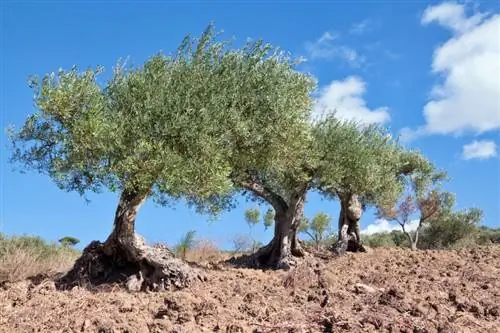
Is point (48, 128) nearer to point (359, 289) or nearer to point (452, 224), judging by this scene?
point (359, 289)

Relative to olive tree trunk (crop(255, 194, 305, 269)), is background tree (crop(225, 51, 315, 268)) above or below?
above

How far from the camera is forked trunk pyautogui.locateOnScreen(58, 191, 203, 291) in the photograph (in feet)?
49.7

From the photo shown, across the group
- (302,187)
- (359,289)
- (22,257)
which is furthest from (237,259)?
(359,289)

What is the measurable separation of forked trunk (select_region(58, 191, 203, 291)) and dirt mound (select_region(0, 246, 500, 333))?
66cm

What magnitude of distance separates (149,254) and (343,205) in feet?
39.7

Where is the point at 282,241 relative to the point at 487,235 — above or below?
below

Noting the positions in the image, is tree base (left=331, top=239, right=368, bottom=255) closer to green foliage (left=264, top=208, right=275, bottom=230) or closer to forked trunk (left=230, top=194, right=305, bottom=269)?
forked trunk (left=230, top=194, right=305, bottom=269)

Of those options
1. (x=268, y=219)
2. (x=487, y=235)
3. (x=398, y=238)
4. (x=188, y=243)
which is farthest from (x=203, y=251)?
(x=487, y=235)

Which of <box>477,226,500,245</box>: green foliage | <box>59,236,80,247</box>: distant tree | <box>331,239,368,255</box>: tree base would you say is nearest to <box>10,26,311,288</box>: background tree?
<box>331,239,368,255</box>: tree base

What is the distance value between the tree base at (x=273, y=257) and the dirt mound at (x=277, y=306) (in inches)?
174

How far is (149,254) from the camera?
51.0 feet

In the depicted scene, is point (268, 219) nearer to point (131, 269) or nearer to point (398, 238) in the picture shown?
point (398, 238)

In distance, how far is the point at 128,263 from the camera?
53.4 feet

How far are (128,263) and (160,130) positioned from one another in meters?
4.56
